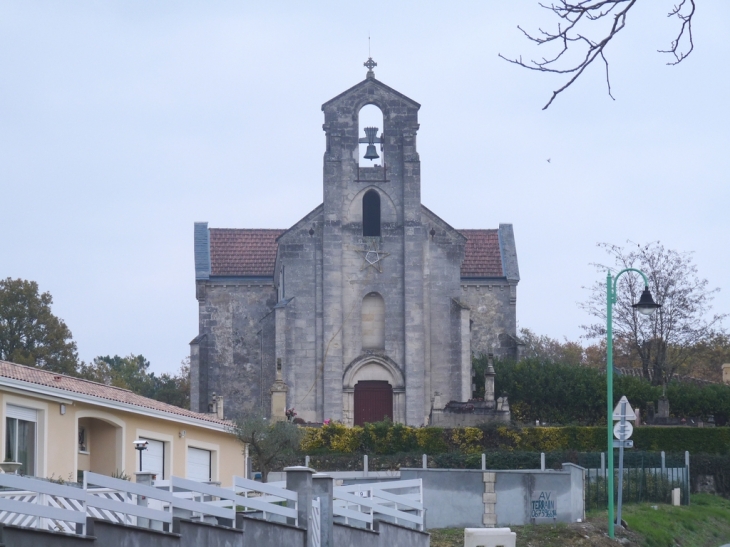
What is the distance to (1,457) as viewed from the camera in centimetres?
2775

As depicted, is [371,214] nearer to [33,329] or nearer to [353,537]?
[33,329]

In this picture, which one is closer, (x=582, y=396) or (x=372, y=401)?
(x=582, y=396)

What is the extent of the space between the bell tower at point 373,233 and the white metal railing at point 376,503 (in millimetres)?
25438

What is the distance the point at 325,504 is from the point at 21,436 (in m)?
9.45

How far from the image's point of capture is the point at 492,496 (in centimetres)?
3325

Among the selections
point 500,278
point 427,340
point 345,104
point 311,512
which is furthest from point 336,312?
point 311,512

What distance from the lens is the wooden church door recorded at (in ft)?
177

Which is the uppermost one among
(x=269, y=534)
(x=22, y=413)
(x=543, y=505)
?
(x=22, y=413)

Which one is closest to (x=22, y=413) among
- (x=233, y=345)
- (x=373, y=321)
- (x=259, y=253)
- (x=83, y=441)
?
(x=83, y=441)

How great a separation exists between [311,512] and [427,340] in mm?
33260

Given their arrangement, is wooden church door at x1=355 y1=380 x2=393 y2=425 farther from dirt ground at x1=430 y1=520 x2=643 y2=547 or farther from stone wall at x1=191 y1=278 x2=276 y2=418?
dirt ground at x1=430 y1=520 x2=643 y2=547

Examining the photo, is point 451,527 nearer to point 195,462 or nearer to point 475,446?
point 195,462

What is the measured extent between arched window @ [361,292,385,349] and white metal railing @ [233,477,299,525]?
3255 centimetres

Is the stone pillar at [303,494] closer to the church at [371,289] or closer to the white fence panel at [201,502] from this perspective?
the white fence panel at [201,502]
